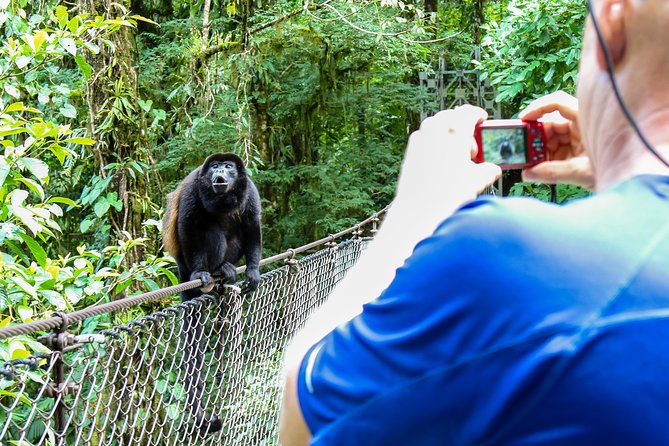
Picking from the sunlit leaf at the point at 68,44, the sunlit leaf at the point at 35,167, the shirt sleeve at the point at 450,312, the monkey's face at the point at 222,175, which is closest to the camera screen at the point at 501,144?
the shirt sleeve at the point at 450,312

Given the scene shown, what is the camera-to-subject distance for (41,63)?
3176 millimetres

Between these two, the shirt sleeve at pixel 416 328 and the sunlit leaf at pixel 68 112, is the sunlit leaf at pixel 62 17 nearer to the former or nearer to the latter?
the sunlit leaf at pixel 68 112

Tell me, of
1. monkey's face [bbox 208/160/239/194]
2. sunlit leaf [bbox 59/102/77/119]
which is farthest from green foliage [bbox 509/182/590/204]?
sunlit leaf [bbox 59/102/77/119]

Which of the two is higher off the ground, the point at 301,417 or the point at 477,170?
the point at 477,170

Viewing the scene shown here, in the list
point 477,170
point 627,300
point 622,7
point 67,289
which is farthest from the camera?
point 67,289

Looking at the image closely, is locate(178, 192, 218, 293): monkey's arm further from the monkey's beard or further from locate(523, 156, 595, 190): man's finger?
locate(523, 156, 595, 190): man's finger

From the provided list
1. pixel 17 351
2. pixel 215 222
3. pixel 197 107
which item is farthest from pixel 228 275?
pixel 197 107

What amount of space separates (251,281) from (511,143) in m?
3.03

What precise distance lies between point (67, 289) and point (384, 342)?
99.2 inches

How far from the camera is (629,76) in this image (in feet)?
1.88

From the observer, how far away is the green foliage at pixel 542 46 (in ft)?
17.4

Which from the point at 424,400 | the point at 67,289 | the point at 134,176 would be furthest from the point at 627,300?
the point at 134,176

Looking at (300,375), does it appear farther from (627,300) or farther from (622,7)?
(622,7)

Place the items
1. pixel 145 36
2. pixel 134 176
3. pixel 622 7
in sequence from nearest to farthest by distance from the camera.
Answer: pixel 622 7 < pixel 134 176 < pixel 145 36
